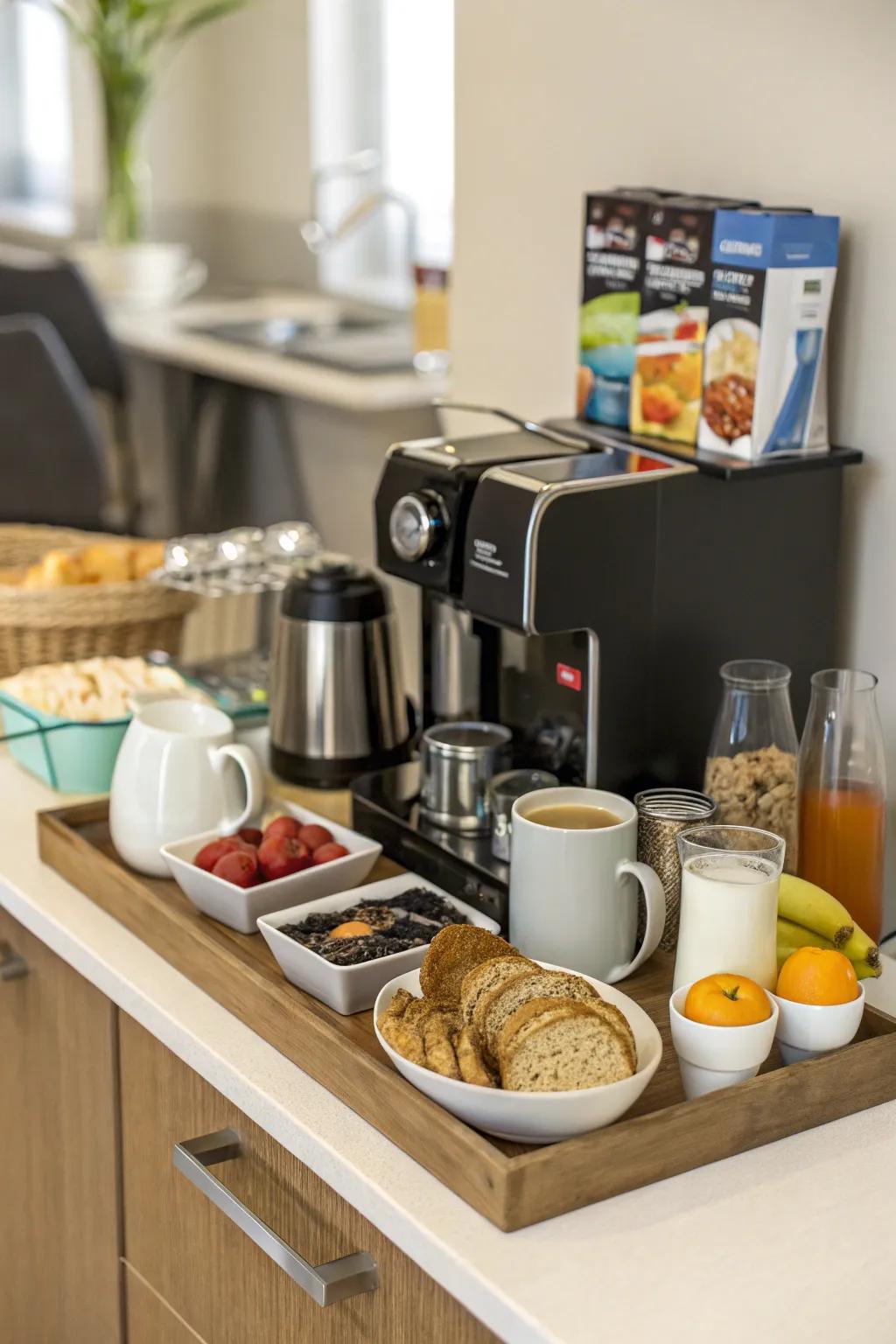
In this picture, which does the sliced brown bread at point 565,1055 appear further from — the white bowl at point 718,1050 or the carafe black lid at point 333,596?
the carafe black lid at point 333,596

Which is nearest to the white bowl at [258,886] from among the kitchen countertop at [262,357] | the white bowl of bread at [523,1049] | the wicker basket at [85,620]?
the white bowl of bread at [523,1049]

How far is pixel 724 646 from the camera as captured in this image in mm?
1312

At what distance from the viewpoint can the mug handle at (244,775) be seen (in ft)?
4.30

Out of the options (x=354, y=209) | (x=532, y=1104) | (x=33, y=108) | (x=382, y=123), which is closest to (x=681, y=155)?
(x=532, y=1104)

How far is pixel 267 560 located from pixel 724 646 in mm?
612

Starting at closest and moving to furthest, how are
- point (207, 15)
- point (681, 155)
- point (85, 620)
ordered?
point (681, 155) < point (85, 620) < point (207, 15)

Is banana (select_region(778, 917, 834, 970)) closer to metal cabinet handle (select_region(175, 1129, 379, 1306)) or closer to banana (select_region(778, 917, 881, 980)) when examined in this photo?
banana (select_region(778, 917, 881, 980))

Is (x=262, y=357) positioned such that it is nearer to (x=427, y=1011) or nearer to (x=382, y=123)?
(x=382, y=123)

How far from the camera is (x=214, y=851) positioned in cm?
125

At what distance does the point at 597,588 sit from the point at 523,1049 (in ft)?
1.35

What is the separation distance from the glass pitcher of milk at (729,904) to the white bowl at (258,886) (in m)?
0.29

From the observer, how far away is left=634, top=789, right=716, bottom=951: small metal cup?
119 cm

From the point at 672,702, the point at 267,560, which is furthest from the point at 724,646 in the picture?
the point at 267,560

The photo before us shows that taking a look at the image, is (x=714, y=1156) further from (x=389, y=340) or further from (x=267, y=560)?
(x=389, y=340)
